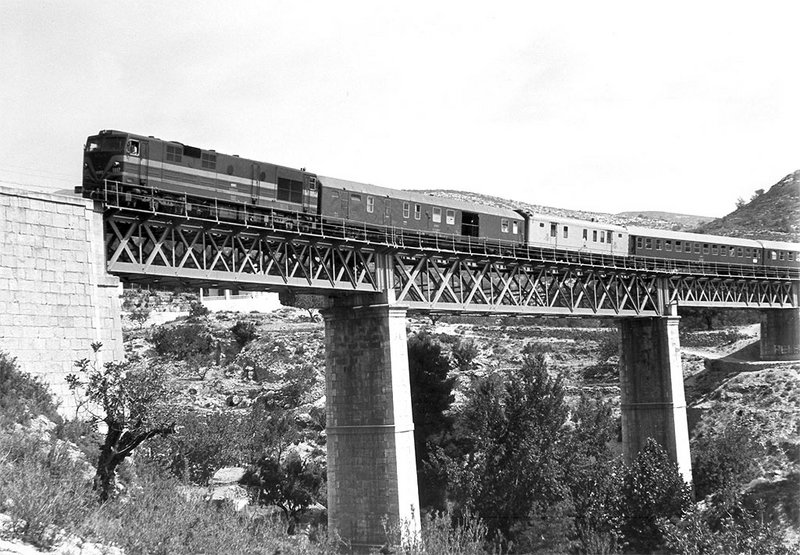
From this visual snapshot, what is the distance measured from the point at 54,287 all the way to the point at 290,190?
41.1 ft

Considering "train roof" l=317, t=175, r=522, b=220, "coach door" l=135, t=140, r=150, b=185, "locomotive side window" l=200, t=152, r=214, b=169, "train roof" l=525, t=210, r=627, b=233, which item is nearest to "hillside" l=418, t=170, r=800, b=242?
"train roof" l=525, t=210, r=627, b=233

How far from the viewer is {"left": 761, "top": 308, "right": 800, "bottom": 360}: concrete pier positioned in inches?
2635

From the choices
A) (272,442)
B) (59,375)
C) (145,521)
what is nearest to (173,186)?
(59,375)

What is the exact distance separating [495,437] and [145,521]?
35117mm

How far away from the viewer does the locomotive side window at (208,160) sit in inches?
1281

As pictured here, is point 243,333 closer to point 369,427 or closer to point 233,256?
point 369,427

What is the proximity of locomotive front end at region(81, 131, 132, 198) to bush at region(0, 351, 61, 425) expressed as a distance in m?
8.19

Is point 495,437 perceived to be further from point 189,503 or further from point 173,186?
point 189,503

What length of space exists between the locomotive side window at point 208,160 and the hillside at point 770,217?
274ft

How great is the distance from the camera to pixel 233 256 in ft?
105

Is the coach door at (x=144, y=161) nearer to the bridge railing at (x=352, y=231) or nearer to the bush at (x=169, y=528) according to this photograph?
the bridge railing at (x=352, y=231)

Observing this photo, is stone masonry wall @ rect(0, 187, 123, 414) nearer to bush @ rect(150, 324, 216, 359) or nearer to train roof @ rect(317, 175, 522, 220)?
train roof @ rect(317, 175, 522, 220)

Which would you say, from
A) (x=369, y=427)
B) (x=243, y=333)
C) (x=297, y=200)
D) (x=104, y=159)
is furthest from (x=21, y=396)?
(x=243, y=333)

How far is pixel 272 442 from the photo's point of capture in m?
55.8
